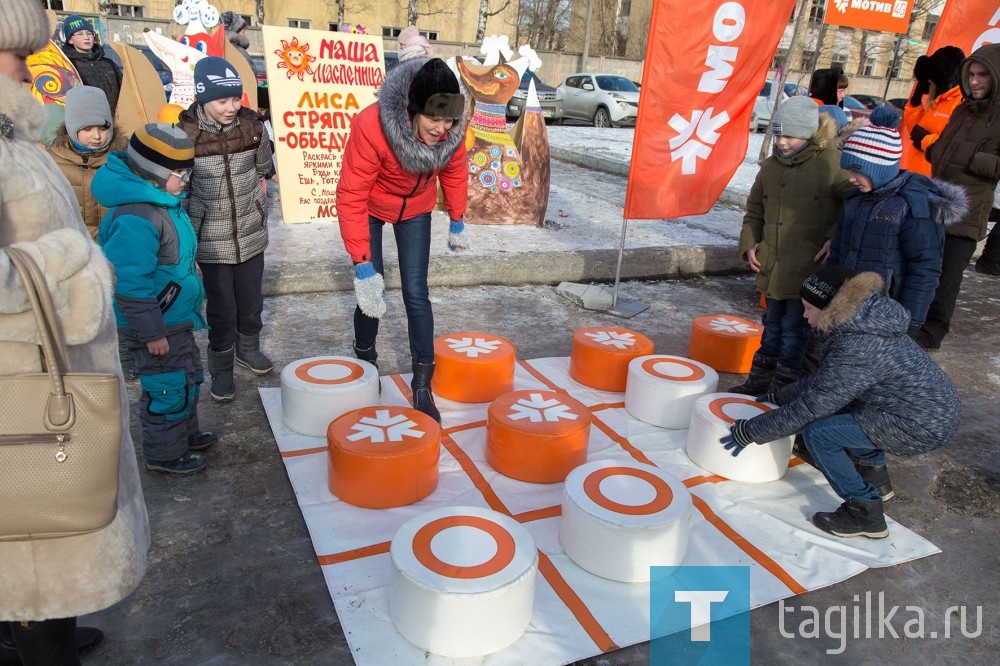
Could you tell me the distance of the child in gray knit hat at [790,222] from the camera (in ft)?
12.3

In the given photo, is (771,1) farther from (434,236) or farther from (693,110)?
(434,236)

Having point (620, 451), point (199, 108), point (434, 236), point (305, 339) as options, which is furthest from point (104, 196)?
point (434, 236)

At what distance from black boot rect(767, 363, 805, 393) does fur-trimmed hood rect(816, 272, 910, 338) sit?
1.26m

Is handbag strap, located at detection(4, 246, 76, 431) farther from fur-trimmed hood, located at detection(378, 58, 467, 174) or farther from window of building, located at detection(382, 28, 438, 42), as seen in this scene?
window of building, located at detection(382, 28, 438, 42)

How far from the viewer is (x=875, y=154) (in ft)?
10.8

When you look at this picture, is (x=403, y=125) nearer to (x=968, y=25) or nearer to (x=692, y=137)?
(x=692, y=137)

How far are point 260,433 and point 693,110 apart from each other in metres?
3.53

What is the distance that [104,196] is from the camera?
263 cm

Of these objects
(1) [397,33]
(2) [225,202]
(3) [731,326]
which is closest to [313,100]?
(2) [225,202]

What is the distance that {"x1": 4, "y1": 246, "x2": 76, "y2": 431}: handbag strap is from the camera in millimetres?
1306

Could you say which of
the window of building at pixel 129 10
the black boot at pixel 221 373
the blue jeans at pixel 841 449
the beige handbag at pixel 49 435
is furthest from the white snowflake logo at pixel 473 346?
the window of building at pixel 129 10

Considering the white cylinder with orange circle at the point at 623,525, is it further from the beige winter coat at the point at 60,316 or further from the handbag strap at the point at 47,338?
Result: the handbag strap at the point at 47,338

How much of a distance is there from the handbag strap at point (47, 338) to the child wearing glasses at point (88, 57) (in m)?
5.55

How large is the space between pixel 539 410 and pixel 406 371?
1.24 metres
